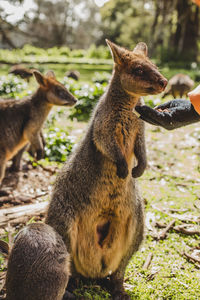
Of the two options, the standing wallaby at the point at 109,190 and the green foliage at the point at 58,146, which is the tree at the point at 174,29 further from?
the standing wallaby at the point at 109,190

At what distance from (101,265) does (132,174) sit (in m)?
0.85

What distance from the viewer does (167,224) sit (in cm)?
377

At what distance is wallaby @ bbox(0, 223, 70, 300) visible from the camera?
6.54ft

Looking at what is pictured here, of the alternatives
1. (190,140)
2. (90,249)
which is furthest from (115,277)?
(190,140)

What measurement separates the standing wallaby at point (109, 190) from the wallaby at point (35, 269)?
399mm

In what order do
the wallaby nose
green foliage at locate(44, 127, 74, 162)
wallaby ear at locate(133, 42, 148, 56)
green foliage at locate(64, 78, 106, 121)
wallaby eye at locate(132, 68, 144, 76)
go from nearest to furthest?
A: 1. the wallaby nose
2. wallaby eye at locate(132, 68, 144, 76)
3. wallaby ear at locate(133, 42, 148, 56)
4. green foliage at locate(44, 127, 74, 162)
5. green foliage at locate(64, 78, 106, 121)

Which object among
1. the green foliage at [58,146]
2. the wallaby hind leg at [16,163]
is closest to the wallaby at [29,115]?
the wallaby hind leg at [16,163]

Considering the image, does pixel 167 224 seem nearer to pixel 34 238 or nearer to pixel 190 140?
pixel 34 238

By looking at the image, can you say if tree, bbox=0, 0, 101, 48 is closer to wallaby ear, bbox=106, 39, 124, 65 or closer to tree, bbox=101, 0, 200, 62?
tree, bbox=101, 0, 200, 62

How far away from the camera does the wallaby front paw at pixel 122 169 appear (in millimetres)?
2570

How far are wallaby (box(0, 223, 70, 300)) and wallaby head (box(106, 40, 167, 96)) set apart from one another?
1360 mm

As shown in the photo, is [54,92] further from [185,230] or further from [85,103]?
[85,103]

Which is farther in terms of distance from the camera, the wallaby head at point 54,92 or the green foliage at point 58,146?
the green foliage at point 58,146

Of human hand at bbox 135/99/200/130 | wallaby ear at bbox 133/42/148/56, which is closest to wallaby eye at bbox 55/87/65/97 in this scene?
wallaby ear at bbox 133/42/148/56
